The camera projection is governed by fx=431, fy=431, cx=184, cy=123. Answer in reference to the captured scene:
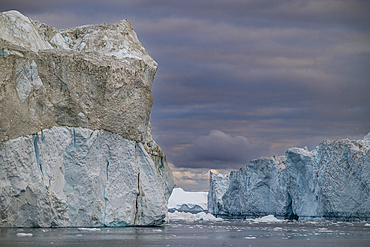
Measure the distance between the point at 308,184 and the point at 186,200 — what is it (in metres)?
88.2

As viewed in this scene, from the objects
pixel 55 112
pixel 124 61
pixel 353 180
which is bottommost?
pixel 353 180

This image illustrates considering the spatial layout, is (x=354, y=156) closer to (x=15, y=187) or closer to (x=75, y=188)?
(x=75, y=188)

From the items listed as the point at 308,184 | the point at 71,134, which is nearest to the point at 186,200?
the point at 308,184

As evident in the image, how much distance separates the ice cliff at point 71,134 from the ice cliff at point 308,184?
55.4 feet

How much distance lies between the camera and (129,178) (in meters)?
23.0

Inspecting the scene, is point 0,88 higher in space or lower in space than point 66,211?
higher

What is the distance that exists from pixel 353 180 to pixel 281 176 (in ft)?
34.1

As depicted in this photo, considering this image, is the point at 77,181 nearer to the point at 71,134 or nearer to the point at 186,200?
the point at 71,134

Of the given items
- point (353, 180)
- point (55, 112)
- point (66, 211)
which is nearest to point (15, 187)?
point (66, 211)

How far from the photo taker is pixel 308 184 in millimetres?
39531

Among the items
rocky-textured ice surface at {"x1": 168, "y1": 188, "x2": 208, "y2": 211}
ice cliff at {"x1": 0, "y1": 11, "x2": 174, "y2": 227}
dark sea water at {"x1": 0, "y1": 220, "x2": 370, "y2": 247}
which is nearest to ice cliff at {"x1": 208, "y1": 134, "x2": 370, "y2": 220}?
dark sea water at {"x1": 0, "y1": 220, "x2": 370, "y2": 247}

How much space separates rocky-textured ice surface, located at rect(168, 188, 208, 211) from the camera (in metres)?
108

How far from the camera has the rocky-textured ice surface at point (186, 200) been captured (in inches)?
4244

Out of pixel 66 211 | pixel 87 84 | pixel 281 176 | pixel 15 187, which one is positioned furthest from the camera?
pixel 281 176
